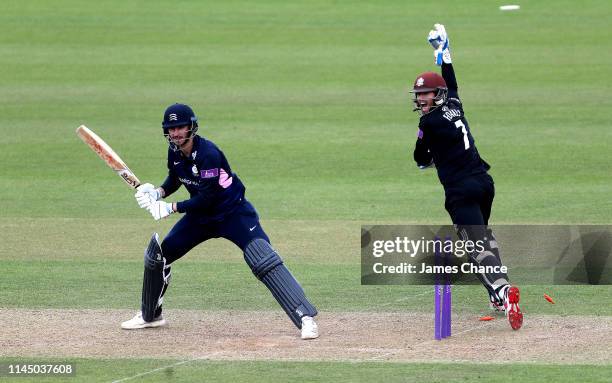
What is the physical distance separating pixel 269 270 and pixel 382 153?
6.81 metres

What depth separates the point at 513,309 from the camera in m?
8.28

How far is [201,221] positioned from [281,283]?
0.74m

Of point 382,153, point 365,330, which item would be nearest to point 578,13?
point 382,153

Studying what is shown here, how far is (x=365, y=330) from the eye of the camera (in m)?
8.48

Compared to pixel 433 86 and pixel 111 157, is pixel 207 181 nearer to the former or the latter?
pixel 111 157

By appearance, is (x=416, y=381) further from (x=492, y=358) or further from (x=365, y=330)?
(x=365, y=330)

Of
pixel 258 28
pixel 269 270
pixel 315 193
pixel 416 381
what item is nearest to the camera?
pixel 416 381

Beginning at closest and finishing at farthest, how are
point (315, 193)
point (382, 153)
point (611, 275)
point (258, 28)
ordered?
point (611, 275) → point (315, 193) → point (382, 153) → point (258, 28)

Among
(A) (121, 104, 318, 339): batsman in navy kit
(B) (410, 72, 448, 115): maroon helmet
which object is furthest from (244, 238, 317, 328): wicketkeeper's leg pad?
(B) (410, 72, 448, 115): maroon helmet

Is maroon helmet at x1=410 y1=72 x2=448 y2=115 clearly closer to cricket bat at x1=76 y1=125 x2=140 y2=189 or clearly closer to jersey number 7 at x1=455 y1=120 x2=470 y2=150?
jersey number 7 at x1=455 y1=120 x2=470 y2=150

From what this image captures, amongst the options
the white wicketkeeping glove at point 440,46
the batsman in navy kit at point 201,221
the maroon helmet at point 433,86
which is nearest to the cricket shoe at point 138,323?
the batsman in navy kit at point 201,221

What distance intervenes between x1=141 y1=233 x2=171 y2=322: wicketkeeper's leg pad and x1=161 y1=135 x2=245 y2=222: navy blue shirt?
1.28 ft

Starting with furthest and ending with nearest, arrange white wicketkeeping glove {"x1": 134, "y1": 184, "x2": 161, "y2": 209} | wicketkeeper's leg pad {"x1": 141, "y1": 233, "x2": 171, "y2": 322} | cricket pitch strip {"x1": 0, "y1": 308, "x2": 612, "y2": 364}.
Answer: wicketkeeper's leg pad {"x1": 141, "y1": 233, "x2": 171, "y2": 322} < white wicketkeeping glove {"x1": 134, "y1": 184, "x2": 161, "y2": 209} < cricket pitch strip {"x1": 0, "y1": 308, "x2": 612, "y2": 364}

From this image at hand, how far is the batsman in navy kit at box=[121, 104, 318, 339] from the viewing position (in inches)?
325
